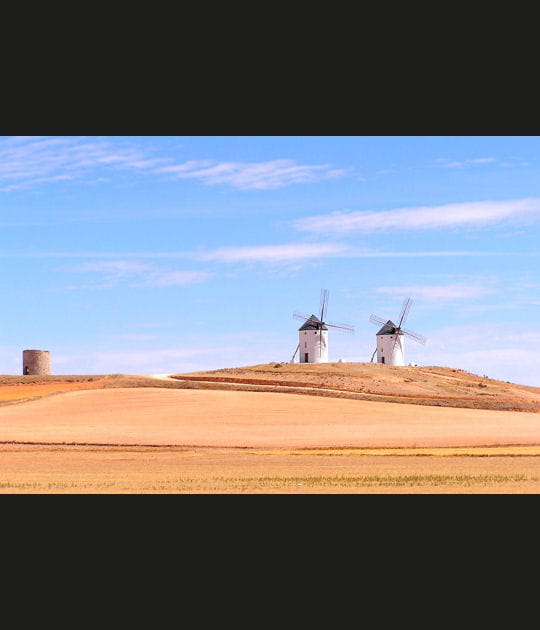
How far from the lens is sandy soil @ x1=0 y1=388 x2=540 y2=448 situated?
2498cm

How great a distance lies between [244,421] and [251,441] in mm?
6485

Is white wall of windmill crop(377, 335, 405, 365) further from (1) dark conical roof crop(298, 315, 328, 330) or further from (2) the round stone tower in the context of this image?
(2) the round stone tower

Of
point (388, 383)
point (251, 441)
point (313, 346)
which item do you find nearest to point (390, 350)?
point (313, 346)

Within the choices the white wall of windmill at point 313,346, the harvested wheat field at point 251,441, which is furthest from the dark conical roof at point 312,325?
the harvested wheat field at point 251,441

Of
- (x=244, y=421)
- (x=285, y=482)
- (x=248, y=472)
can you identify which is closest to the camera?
(x=285, y=482)

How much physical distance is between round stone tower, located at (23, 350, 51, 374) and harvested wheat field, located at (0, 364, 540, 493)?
516cm

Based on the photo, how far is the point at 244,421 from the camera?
31.1 metres

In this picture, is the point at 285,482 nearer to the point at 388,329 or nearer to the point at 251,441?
the point at 251,441

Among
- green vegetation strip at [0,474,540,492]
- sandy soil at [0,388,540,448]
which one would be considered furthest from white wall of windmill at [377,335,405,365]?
green vegetation strip at [0,474,540,492]

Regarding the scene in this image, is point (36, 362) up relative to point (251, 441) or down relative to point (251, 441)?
up

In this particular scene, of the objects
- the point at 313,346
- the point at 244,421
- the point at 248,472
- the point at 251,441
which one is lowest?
the point at 251,441
